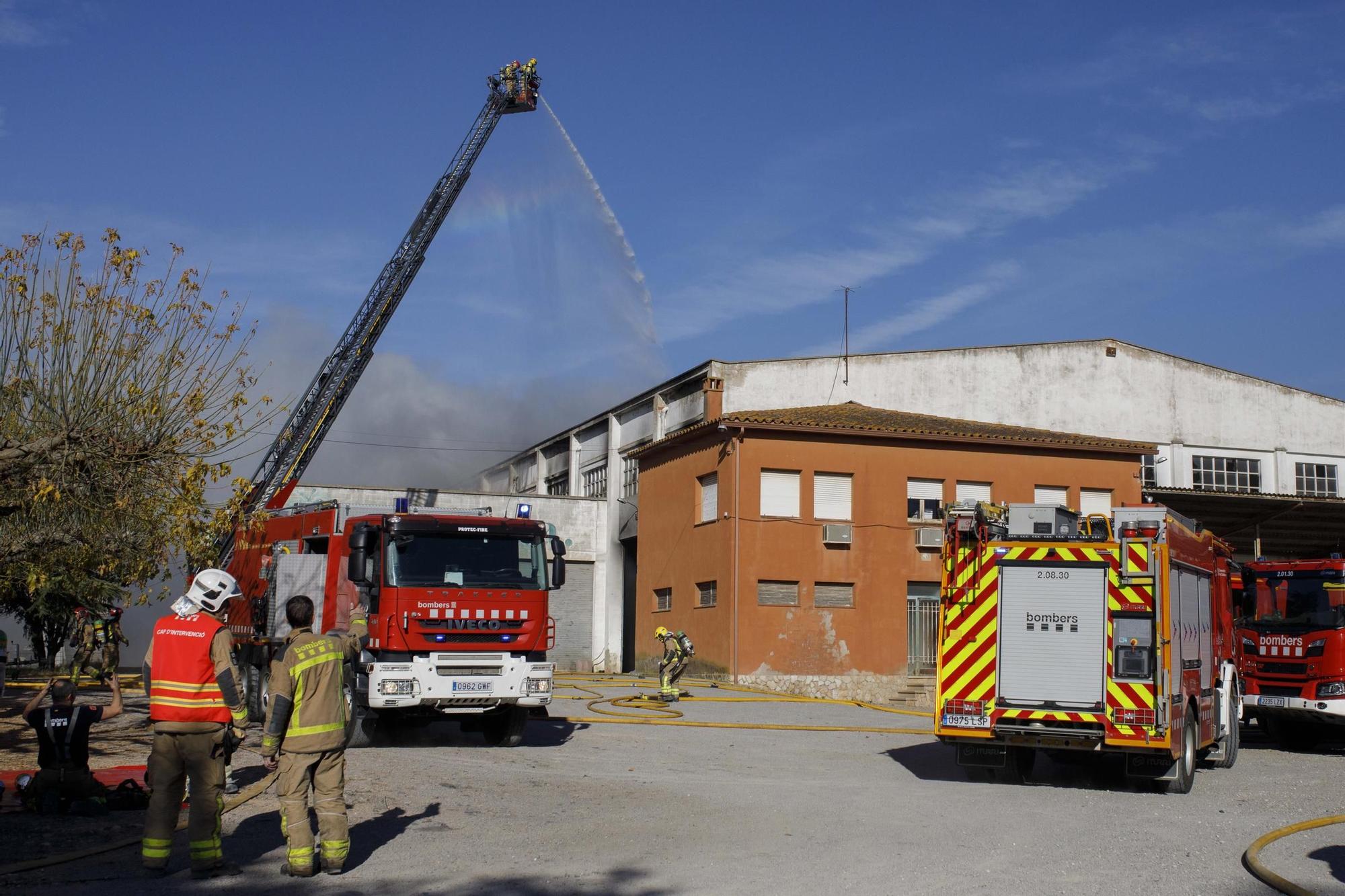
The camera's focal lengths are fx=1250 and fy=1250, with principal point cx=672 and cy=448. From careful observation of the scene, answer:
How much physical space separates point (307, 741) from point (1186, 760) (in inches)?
356

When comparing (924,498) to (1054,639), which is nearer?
(1054,639)

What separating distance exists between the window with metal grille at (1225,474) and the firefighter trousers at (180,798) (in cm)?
3612

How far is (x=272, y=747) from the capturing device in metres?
7.62

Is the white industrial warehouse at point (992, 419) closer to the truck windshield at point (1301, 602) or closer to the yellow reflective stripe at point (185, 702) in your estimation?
the truck windshield at point (1301, 602)

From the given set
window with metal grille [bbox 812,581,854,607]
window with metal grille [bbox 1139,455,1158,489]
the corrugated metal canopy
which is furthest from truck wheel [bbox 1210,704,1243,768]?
window with metal grille [bbox 1139,455,1158,489]

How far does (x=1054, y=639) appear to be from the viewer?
12508mm

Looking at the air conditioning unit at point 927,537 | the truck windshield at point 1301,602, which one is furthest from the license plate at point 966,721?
the air conditioning unit at point 927,537

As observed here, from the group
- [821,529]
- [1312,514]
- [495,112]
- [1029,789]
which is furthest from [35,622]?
[1312,514]

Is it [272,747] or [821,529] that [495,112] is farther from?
[272,747]

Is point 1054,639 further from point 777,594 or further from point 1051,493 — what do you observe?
point 1051,493

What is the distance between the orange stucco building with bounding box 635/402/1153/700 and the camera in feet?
96.2

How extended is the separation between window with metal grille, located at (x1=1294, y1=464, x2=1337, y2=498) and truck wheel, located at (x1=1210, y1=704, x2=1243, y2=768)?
91.9ft

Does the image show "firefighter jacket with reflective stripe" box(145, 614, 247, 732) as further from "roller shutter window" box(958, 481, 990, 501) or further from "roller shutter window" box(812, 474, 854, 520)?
"roller shutter window" box(958, 481, 990, 501)

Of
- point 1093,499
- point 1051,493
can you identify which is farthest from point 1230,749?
point 1093,499
